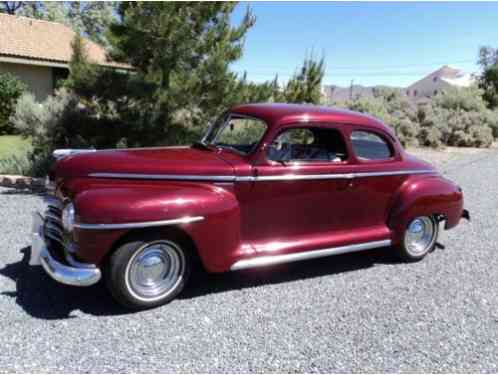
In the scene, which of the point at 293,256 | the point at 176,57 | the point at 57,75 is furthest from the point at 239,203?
the point at 57,75

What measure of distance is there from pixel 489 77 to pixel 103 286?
4358 cm

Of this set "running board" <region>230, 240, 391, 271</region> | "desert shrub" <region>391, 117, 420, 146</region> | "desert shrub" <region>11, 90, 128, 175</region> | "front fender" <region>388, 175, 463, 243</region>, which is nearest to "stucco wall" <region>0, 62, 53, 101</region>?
"desert shrub" <region>11, 90, 128, 175</region>

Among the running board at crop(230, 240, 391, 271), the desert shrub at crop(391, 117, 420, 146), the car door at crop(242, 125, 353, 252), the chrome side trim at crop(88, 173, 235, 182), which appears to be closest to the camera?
the chrome side trim at crop(88, 173, 235, 182)

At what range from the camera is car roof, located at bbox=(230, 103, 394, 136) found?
412 cm

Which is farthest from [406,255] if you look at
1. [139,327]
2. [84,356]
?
[84,356]

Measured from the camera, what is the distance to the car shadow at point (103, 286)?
3.47 m

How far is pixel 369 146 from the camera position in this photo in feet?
Result: 15.3

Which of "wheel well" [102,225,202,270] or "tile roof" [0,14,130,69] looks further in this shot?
"tile roof" [0,14,130,69]

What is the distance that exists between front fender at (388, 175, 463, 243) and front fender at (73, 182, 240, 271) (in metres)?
1.92

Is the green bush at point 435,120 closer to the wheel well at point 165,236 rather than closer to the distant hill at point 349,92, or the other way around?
the distant hill at point 349,92

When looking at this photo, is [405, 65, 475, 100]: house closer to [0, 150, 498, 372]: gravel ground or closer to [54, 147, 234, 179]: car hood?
[0, 150, 498, 372]: gravel ground

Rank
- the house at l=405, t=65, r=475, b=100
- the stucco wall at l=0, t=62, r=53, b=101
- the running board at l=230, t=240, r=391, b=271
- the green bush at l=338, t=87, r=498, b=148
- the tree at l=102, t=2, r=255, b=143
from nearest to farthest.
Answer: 1. the running board at l=230, t=240, r=391, b=271
2. the tree at l=102, t=2, r=255, b=143
3. the stucco wall at l=0, t=62, r=53, b=101
4. the green bush at l=338, t=87, r=498, b=148
5. the house at l=405, t=65, r=475, b=100

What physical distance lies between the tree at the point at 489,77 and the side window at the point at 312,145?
116 feet

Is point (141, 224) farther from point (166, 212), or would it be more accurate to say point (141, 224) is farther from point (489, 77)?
point (489, 77)
